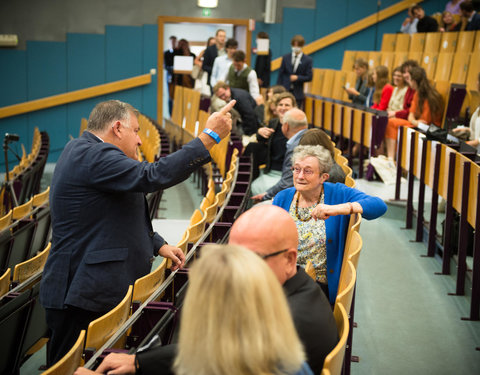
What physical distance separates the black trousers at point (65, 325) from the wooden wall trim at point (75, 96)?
30.3 feet

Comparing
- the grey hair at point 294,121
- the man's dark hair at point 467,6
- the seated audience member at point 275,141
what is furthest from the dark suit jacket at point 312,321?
the man's dark hair at point 467,6

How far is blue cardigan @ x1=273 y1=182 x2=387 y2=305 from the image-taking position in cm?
248

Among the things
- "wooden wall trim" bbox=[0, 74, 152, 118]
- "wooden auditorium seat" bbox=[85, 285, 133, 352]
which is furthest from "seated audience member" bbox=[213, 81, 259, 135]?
"wooden wall trim" bbox=[0, 74, 152, 118]

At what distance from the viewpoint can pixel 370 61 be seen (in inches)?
349

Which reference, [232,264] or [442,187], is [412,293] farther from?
[232,264]

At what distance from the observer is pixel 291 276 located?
61.1 inches

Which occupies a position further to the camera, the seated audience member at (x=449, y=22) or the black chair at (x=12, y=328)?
the seated audience member at (x=449, y=22)

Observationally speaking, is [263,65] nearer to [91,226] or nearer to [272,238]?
[91,226]

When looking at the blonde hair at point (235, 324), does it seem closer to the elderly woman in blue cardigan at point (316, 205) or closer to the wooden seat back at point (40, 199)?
the elderly woman in blue cardigan at point (316, 205)

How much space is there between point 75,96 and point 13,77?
1109 millimetres

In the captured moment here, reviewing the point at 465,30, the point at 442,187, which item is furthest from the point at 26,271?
the point at 465,30

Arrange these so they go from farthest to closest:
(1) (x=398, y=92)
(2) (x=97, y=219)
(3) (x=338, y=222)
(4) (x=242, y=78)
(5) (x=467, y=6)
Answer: (5) (x=467, y=6), (4) (x=242, y=78), (1) (x=398, y=92), (3) (x=338, y=222), (2) (x=97, y=219)

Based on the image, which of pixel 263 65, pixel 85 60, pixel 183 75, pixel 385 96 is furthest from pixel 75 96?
pixel 385 96

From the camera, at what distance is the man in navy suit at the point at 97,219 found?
2053 millimetres
